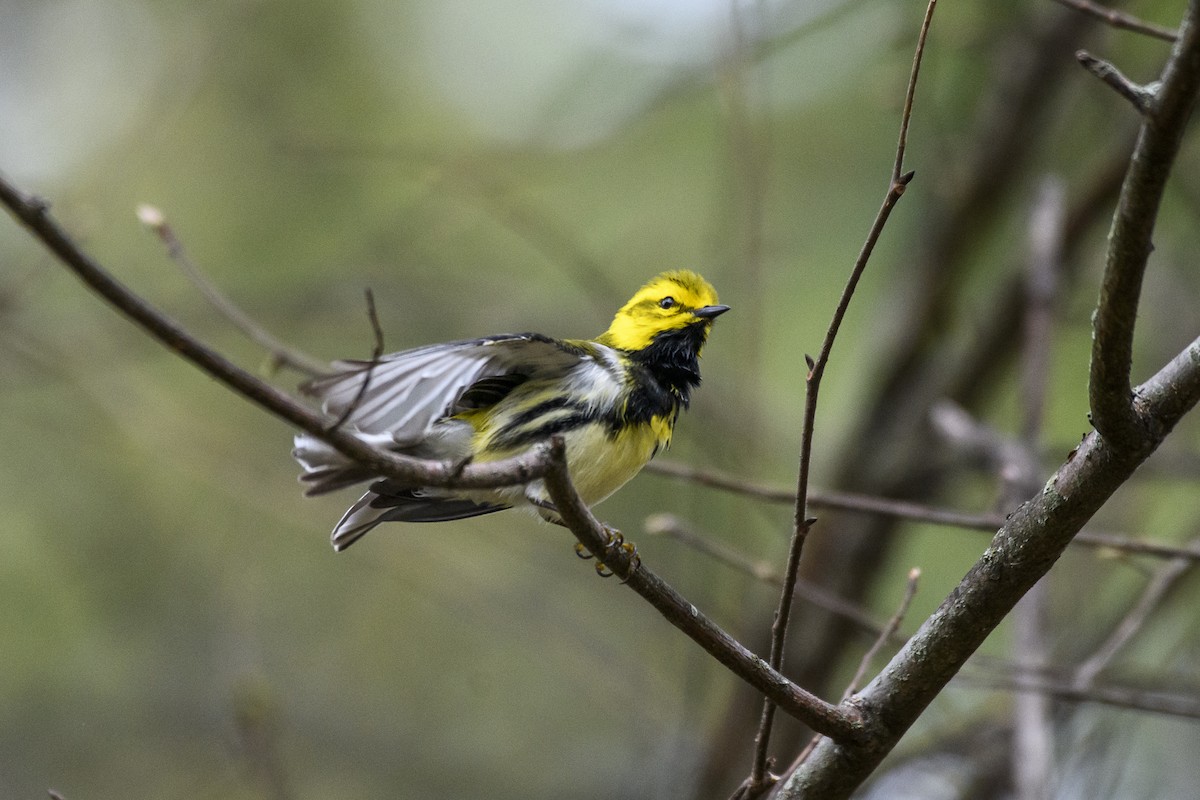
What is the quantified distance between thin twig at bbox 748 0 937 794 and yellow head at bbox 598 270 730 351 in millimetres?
1722

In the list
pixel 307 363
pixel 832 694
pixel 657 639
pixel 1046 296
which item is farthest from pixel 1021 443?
pixel 657 639

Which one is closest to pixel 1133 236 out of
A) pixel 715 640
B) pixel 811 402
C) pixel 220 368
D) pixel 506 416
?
pixel 811 402

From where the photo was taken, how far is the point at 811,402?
200 centimetres

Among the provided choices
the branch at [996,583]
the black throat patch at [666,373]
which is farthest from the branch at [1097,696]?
the black throat patch at [666,373]

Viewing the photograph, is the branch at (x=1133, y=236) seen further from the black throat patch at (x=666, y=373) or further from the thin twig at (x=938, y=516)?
the black throat patch at (x=666, y=373)

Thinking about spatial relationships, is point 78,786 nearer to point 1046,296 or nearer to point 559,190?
point 559,190

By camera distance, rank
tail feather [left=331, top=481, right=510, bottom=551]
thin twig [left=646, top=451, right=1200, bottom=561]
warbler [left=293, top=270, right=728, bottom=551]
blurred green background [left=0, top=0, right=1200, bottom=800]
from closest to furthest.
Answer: warbler [left=293, top=270, right=728, bottom=551] < thin twig [left=646, top=451, right=1200, bottom=561] < tail feather [left=331, top=481, right=510, bottom=551] < blurred green background [left=0, top=0, right=1200, bottom=800]

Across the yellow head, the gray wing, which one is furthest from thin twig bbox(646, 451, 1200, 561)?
the gray wing

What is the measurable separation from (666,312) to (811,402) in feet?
6.61

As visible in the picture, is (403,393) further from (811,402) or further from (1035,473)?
(1035,473)

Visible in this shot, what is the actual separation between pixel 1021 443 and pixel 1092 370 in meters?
2.71

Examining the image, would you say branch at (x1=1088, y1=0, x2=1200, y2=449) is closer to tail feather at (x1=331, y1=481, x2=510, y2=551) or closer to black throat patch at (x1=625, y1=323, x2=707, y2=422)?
black throat patch at (x1=625, y1=323, x2=707, y2=422)

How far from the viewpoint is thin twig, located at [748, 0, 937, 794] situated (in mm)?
1855

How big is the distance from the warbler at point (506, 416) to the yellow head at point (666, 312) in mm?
266
